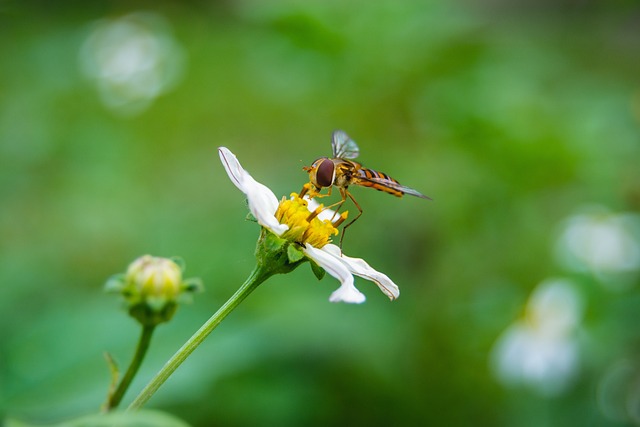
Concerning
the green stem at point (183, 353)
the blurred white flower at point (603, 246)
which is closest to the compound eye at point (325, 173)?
the green stem at point (183, 353)

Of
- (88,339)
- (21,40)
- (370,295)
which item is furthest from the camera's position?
(21,40)

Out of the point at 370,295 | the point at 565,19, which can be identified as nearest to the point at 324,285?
the point at 370,295

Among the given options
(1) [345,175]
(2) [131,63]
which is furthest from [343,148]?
(2) [131,63]

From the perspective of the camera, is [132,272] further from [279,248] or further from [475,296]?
[475,296]

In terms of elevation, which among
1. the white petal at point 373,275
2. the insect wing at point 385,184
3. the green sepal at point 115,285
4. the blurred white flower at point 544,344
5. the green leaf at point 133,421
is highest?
the blurred white flower at point 544,344

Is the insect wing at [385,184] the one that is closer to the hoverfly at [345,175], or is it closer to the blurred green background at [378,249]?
the hoverfly at [345,175]

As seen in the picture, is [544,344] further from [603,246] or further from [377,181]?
[377,181]

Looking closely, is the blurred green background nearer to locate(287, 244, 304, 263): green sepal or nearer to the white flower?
the white flower
